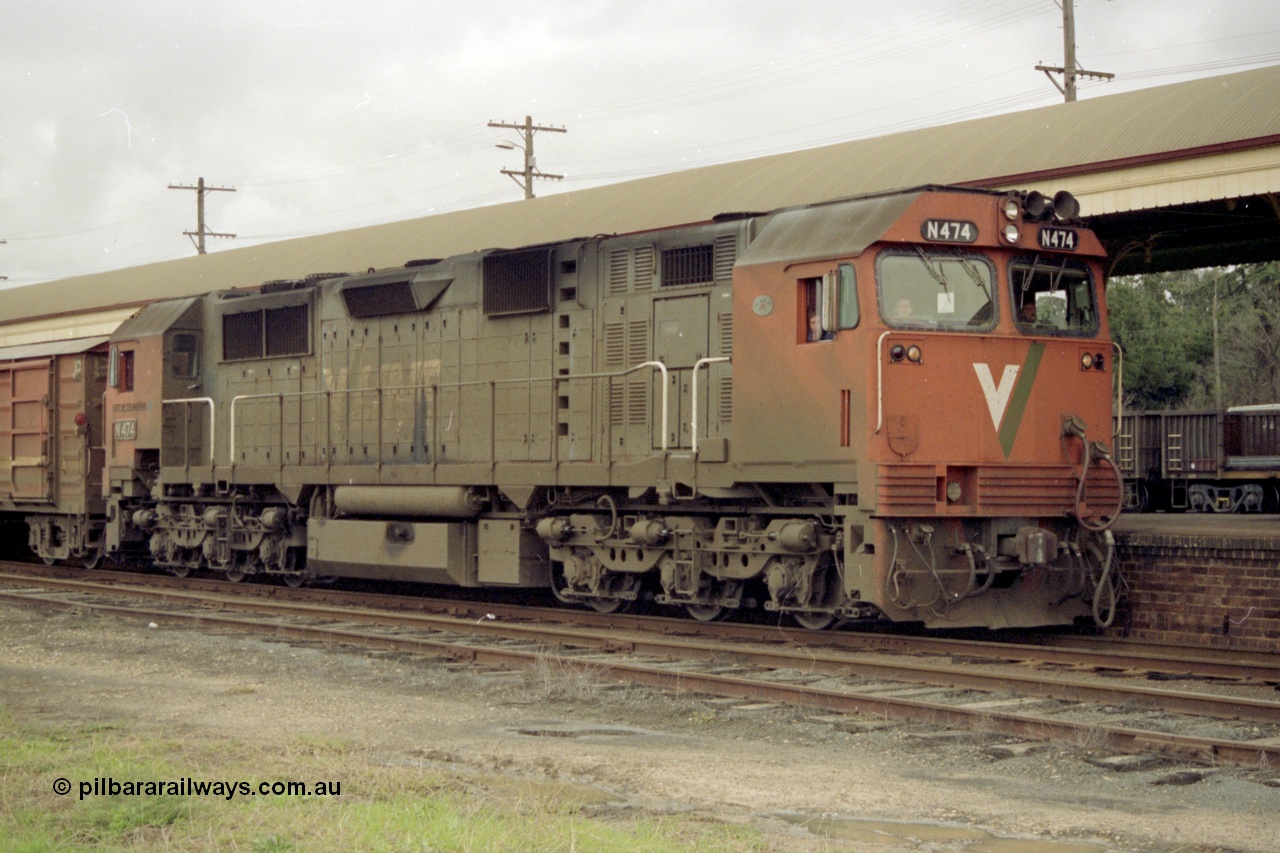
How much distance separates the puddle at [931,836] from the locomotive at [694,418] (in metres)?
5.19

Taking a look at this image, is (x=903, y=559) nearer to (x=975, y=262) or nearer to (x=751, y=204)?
(x=975, y=262)

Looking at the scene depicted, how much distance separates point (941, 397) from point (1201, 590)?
327 cm

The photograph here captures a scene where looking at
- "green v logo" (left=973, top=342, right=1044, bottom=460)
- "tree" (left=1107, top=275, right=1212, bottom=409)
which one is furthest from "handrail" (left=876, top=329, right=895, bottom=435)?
"tree" (left=1107, top=275, right=1212, bottom=409)

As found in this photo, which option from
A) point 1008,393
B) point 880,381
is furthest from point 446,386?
point 1008,393

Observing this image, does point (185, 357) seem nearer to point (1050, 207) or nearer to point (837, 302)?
point (837, 302)

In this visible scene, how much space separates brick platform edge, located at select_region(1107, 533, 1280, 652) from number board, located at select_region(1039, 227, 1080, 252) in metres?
2.88

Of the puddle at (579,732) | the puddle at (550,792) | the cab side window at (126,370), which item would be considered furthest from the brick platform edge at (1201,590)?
the cab side window at (126,370)

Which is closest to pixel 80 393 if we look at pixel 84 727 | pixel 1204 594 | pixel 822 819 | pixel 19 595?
pixel 19 595

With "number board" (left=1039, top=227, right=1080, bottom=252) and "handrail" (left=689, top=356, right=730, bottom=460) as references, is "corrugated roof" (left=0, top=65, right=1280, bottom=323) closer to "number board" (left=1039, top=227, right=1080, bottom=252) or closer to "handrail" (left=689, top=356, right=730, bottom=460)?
"number board" (left=1039, top=227, right=1080, bottom=252)

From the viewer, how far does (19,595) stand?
1748 centimetres

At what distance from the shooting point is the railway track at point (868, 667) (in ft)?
28.0

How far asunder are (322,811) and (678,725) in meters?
3.40

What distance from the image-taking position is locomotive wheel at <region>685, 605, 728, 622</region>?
1382cm

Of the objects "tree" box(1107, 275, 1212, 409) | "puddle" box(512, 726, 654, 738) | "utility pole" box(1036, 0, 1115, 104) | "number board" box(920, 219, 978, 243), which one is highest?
"utility pole" box(1036, 0, 1115, 104)
